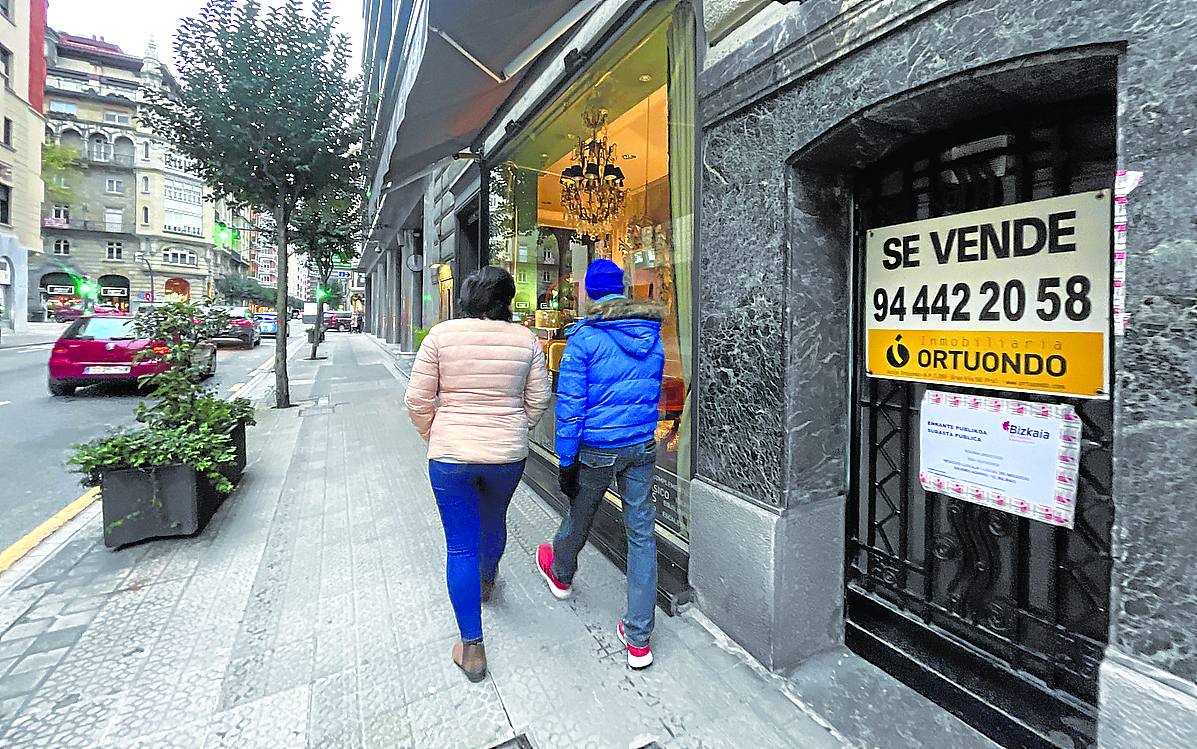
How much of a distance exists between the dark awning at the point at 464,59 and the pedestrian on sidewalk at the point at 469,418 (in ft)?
9.13

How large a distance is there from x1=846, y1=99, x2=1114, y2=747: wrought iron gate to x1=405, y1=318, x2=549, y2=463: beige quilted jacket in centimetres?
174

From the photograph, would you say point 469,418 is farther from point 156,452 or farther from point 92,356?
point 92,356

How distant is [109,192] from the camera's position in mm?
60781

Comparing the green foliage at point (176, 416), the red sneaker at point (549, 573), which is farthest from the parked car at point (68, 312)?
the red sneaker at point (549, 573)

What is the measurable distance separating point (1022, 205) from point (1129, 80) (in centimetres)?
73

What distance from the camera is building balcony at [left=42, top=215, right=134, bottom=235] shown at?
5775 centimetres

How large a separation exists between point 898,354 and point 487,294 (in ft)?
6.47

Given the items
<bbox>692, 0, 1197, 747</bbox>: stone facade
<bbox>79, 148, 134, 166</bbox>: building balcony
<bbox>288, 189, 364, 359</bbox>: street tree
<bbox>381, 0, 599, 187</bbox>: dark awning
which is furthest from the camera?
<bbox>79, 148, 134, 166</bbox>: building balcony

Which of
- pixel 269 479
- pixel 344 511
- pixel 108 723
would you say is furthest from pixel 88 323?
pixel 108 723

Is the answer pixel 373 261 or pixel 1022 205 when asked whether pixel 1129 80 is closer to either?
pixel 1022 205

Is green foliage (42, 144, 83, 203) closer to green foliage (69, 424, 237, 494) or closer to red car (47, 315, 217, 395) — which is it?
red car (47, 315, 217, 395)

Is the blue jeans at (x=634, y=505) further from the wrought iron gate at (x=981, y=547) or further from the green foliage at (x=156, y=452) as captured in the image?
the green foliage at (x=156, y=452)

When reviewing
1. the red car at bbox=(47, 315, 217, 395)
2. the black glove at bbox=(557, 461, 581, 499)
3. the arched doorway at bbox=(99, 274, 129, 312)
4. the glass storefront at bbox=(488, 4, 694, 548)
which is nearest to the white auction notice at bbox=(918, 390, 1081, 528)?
the glass storefront at bbox=(488, 4, 694, 548)

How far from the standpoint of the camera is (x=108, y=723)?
229cm
